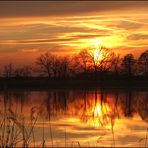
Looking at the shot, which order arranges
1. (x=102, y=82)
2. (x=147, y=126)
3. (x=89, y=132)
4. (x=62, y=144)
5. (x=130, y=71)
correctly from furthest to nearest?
(x=130, y=71)
(x=102, y=82)
(x=147, y=126)
(x=89, y=132)
(x=62, y=144)

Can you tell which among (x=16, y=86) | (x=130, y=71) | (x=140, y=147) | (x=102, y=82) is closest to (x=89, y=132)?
(x=140, y=147)

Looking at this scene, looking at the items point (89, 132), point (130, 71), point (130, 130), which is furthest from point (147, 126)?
point (130, 71)

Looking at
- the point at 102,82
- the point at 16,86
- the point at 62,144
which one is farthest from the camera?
the point at 102,82

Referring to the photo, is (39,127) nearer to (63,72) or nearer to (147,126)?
(147,126)

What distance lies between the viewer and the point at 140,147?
30.2 feet

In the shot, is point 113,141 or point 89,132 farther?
point 89,132

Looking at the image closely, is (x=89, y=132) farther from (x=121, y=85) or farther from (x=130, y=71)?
(x=130, y=71)

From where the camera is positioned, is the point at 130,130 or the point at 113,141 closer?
the point at 113,141

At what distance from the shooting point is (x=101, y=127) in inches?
506

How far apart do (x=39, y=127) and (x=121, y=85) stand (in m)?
40.7

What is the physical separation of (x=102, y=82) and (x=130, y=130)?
142 feet

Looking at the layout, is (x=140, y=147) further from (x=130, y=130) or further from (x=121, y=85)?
(x=121, y=85)

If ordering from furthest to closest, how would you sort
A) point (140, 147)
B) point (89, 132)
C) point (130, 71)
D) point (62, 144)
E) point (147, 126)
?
point (130, 71) < point (147, 126) < point (89, 132) < point (62, 144) < point (140, 147)

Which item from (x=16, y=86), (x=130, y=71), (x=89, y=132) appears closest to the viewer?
(x=89, y=132)
